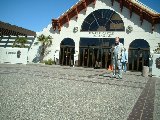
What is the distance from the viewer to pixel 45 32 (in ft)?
95.6

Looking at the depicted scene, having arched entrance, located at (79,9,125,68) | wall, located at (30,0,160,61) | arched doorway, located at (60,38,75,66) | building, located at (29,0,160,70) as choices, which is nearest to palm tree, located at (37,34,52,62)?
wall, located at (30,0,160,61)

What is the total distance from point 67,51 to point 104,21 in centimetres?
603

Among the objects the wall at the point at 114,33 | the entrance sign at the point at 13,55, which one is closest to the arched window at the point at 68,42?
the wall at the point at 114,33

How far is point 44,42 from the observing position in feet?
93.4

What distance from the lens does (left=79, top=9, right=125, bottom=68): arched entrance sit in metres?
25.8

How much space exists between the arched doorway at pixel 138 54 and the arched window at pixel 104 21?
241cm

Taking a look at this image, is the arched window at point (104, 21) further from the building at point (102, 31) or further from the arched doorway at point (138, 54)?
the arched doorway at point (138, 54)

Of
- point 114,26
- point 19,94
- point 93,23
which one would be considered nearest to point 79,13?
point 93,23

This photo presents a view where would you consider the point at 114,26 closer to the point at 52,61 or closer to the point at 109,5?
the point at 109,5

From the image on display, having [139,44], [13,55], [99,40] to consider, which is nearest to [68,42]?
[99,40]

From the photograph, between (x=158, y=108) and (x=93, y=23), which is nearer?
(x=158, y=108)

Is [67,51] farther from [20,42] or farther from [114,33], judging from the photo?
[20,42]

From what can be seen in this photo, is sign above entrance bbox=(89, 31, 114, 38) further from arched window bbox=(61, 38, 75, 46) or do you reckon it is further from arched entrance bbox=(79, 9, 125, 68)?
arched window bbox=(61, 38, 75, 46)

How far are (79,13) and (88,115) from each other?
24831 mm
